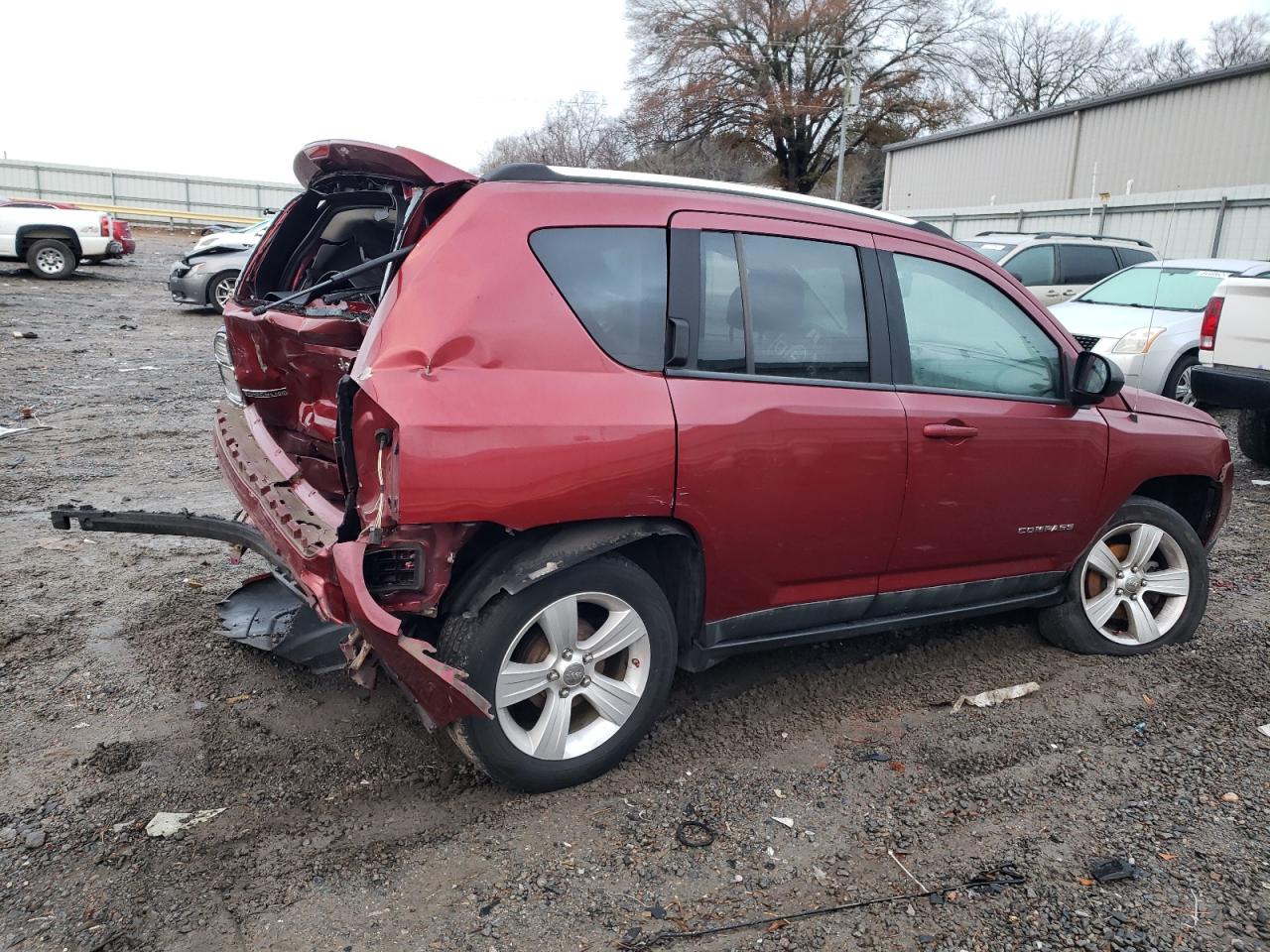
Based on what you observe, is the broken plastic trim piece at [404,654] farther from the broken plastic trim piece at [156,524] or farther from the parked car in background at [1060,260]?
the parked car in background at [1060,260]

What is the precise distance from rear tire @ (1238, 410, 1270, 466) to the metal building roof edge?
1734 cm

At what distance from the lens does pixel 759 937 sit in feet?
8.38

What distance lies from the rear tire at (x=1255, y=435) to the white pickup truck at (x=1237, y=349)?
79 centimetres

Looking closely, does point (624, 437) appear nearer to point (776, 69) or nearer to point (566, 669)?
point (566, 669)

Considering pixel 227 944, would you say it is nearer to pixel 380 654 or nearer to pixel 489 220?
pixel 380 654

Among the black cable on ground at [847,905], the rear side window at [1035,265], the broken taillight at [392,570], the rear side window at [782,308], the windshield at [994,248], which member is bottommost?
the black cable on ground at [847,905]

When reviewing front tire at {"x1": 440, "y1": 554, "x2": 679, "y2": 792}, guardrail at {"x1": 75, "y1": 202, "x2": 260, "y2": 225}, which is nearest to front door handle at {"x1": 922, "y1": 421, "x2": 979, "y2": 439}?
front tire at {"x1": 440, "y1": 554, "x2": 679, "y2": 792}

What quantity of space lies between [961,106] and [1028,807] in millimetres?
43490

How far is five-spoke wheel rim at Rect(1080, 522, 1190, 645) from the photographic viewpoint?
14.3 ft

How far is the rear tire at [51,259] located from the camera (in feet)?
61.9

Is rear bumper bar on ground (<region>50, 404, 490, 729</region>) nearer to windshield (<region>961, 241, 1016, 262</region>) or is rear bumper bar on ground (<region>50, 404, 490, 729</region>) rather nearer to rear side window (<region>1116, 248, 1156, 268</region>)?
windshield (<region>961, 241, 1016, 262</region>)

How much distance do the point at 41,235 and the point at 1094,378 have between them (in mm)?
20333

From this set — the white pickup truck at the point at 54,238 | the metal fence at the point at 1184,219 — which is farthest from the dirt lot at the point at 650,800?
the white pickup truck at the point at 54,238

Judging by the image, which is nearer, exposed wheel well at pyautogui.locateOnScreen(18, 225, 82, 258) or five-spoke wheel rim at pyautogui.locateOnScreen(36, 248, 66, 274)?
exposed wheel well at pyautogui.locateOnScreen(18, 225, 82, 258)
